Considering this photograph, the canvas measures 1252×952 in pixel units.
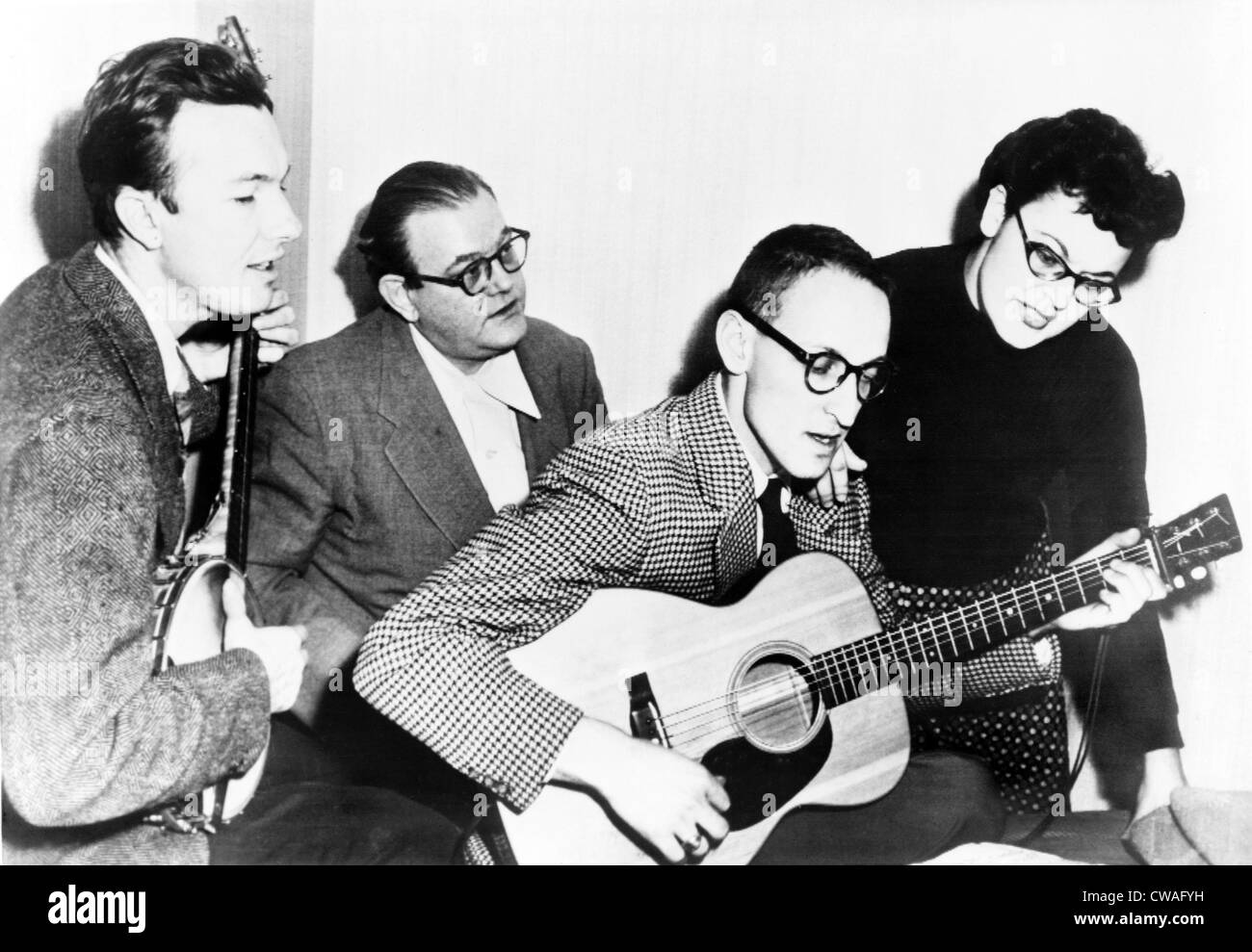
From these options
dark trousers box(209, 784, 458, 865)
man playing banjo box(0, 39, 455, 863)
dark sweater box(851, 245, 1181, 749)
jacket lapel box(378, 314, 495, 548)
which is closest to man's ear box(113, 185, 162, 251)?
man playing banjo box(0, 39, 455, 863)

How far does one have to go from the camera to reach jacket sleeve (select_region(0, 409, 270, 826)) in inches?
63.0

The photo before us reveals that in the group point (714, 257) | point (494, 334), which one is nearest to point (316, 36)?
point (494, 334)

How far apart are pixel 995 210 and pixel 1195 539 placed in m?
0.68

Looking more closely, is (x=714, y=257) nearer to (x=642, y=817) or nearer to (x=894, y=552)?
(x=894, y=552)

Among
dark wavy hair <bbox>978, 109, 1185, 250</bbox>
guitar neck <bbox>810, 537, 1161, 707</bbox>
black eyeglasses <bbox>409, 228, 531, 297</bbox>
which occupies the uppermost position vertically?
dark wavy hair <bbox>978, 109, 1185, 250</bbox>

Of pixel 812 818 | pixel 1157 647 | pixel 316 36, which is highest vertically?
pixel 316 36

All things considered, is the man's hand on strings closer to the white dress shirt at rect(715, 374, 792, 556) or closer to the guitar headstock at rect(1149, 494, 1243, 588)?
the guitar headstock at rect(1149, 494, 1243, 588)

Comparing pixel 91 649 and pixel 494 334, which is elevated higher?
pixel 494 334

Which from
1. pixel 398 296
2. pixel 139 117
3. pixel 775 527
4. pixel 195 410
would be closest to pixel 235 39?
pixel 139 117

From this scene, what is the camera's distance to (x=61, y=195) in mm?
1818

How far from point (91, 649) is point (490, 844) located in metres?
0.68

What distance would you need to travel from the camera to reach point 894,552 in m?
2.03

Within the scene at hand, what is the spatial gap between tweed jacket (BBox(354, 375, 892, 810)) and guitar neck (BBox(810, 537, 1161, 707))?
0.83 ft
